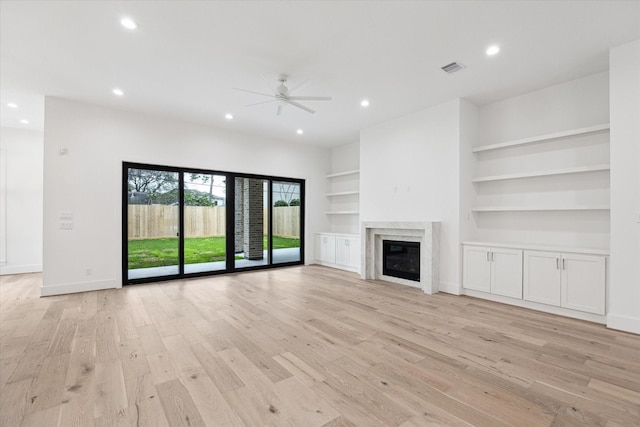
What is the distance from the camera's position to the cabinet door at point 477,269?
4418mm

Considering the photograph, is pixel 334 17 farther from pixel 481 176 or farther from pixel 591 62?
pixel 481 176

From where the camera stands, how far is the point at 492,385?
2168mm

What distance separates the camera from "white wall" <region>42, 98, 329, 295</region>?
4754 mm

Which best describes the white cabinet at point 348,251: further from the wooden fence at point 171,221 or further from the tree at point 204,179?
the tree at point 204,179

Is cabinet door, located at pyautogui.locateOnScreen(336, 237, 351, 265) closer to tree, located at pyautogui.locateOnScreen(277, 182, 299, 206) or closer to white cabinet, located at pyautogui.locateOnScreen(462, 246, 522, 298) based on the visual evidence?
tree, located at pyautogui.locateOnScreen(277, 182, 299, 206)

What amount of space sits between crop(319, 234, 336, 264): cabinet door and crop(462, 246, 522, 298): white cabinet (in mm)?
3196

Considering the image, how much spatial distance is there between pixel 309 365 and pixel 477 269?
330 cm

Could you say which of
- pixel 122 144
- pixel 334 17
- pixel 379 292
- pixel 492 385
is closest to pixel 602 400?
pixel 492 385

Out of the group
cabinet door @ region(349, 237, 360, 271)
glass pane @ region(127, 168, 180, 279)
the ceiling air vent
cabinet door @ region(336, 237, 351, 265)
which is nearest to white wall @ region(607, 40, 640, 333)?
the ceiling air vent

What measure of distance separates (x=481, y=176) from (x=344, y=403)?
447 cm

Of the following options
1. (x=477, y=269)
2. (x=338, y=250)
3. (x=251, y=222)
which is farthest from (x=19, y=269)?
(x=477, y=269)

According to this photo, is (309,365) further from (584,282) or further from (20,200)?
(20,200)

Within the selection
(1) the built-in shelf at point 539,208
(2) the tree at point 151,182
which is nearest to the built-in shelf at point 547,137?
(1) the built-in shelf at point 539,208

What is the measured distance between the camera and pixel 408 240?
5.42 m
